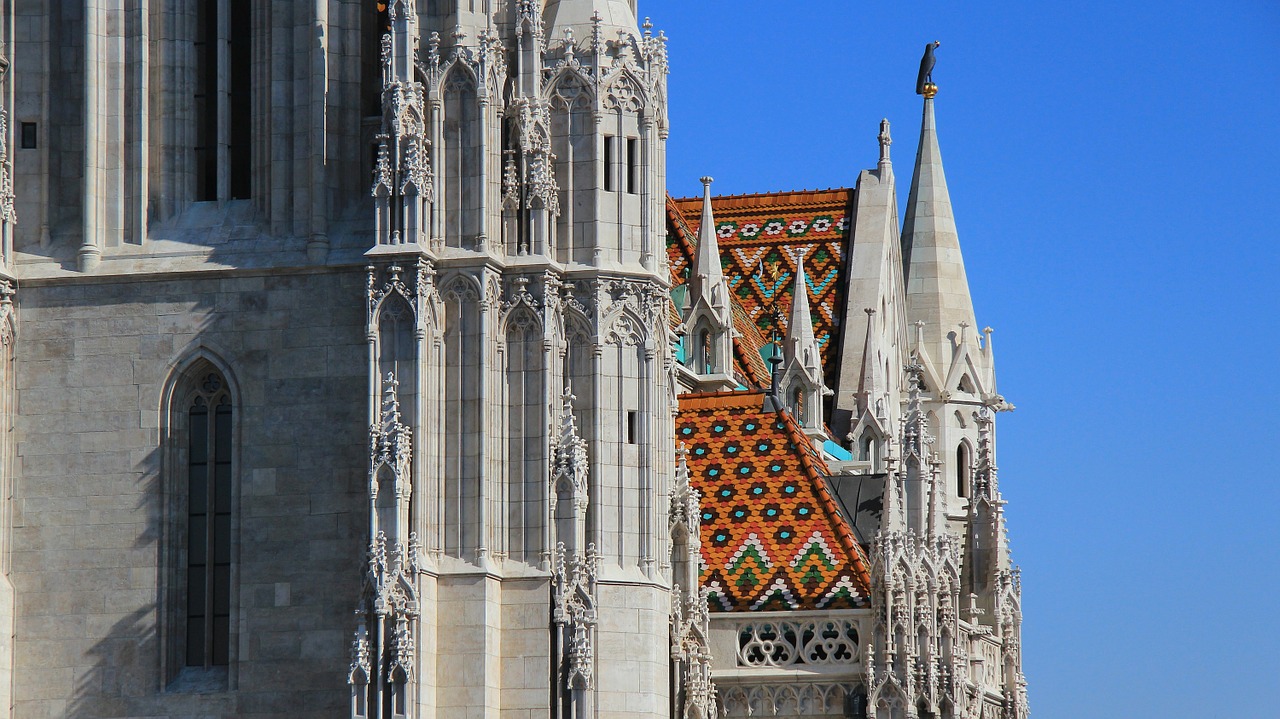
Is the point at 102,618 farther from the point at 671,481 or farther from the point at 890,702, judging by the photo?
the point at 890,702

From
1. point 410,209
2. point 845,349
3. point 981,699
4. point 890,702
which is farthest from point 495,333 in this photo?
point 845,349

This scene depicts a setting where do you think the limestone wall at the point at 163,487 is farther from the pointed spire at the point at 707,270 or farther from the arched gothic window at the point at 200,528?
the pointed spire at the point at 707,270

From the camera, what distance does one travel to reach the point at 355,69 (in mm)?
42750

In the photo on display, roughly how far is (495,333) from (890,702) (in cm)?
827

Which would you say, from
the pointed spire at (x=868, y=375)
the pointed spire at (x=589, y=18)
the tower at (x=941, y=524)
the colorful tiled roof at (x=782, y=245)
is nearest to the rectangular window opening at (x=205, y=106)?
the pointed spire at (x=589, y=18)

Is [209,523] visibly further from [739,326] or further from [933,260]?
[933,260]

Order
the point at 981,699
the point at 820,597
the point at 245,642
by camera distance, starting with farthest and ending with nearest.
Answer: the point at 981,699 → the point at 820,597 → the point at 245,642

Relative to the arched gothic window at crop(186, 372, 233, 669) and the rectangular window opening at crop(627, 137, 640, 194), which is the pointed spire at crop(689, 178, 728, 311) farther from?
the arched gothic window at crop(186, 372, 233, 669)

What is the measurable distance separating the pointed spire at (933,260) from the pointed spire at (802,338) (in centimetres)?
758

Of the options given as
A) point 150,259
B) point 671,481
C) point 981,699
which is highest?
point 150,259

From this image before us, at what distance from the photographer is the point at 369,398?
134ft

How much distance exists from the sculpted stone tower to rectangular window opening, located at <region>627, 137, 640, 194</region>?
3cm

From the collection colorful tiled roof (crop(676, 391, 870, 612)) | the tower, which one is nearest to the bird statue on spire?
the tower

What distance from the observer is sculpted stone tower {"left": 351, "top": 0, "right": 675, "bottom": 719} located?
4031 centimetres
